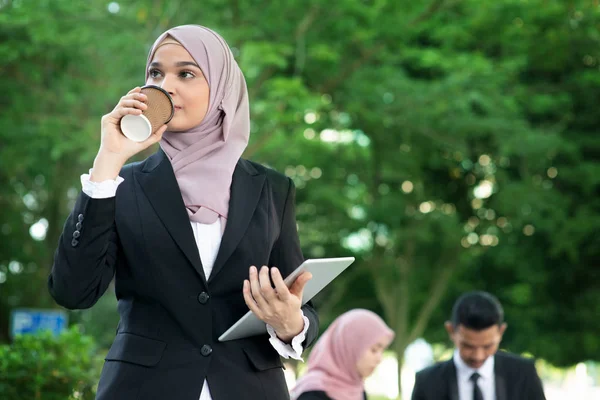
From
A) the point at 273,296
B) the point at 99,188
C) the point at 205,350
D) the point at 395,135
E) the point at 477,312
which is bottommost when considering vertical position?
the point at 205,350

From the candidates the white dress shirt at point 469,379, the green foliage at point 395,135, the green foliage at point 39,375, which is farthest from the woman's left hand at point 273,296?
the green foliage at point 395,135

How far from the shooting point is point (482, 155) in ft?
55.3

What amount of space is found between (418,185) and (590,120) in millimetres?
3189

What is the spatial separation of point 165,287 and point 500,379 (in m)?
3.41

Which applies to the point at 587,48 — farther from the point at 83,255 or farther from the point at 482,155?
the point at 83,255

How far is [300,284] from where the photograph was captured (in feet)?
7.26

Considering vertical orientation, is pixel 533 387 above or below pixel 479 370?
below

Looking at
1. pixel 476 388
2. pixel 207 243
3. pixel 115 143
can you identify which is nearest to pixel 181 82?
pixel 115 143

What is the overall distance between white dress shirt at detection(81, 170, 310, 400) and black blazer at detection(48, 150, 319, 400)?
2 centimetres

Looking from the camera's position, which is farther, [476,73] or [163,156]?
[476,73]

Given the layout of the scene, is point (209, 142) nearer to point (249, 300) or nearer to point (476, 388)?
point (249, 300)

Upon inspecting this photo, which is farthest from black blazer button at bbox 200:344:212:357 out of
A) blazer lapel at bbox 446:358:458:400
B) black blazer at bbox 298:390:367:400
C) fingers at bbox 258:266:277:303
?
black blazer at bbox 298:390:367:400

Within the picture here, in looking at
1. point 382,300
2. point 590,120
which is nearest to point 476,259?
point 382,300

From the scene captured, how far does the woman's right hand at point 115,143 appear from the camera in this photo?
7.35ft
